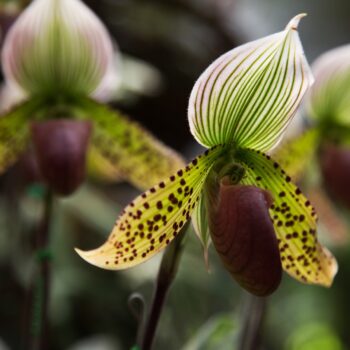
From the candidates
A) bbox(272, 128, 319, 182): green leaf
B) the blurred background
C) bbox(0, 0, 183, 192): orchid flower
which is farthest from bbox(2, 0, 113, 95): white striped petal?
bbox(272, 128, 319, 182): green leaf

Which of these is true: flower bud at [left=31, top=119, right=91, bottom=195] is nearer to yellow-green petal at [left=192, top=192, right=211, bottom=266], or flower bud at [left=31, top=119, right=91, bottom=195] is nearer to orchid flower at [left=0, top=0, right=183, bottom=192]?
orchid flower at [left=0, top=0, right=183, bottom=192]

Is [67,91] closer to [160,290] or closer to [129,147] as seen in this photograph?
[129,147]

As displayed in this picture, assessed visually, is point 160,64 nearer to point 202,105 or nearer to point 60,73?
point 60,73

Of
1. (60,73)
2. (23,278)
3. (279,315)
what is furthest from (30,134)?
(279,315)

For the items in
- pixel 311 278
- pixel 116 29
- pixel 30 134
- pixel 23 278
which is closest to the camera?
pixel 311 278

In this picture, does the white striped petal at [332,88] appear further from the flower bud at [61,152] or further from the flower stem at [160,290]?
the flower stem at [160,290]

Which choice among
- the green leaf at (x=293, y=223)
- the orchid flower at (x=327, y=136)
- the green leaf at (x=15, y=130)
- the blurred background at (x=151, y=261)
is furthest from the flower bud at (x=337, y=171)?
the green leaf at (x=15, y=130)

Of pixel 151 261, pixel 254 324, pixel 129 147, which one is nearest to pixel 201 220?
pixel 254 324
